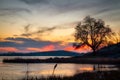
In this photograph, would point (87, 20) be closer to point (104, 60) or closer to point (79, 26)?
point (79, 26)

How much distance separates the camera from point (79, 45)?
86312 mm

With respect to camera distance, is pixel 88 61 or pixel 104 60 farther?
pixel 88 61

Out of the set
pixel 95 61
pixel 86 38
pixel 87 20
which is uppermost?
pixel 87 20

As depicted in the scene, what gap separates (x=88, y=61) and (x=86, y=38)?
13.7m

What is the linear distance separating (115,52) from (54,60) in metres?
18.8

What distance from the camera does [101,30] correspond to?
279ft

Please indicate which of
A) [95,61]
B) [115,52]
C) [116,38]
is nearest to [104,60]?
[95,61]

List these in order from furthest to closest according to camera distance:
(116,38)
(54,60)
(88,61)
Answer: (116,38)
(54,60)
(88,61)

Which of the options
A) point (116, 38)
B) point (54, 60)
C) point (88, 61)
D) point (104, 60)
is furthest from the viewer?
point (116, 38)

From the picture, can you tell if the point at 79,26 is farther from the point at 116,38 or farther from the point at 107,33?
the point at 116,38

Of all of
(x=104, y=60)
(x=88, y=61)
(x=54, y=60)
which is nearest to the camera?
(x=104, y=60)

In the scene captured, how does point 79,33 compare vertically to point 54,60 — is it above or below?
above

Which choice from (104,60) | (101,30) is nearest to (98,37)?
(101,30)

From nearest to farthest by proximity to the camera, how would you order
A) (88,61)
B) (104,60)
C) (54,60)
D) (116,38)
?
(104,60) → (88,61) → (54,60) → (116,38)
